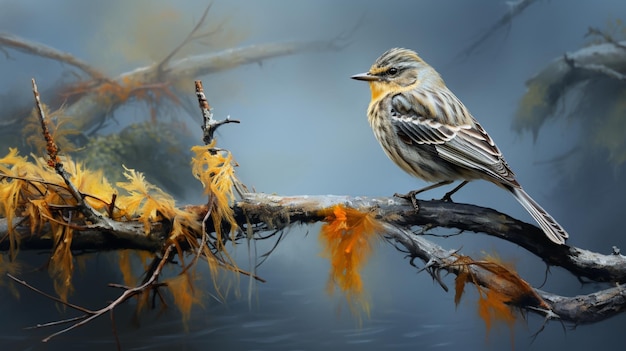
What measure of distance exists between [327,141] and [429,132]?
289 millimetres

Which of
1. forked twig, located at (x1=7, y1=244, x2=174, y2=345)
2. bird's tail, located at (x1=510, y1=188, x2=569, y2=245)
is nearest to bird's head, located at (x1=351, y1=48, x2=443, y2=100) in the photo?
bird's tail, located at (x1=510, y1=188, x2=569, y2=245)

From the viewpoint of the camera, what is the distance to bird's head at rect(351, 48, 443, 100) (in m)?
1.95

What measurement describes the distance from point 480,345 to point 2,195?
4.50 feet

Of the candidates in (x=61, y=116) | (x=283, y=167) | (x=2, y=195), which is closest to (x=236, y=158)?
(x=283, y=167)

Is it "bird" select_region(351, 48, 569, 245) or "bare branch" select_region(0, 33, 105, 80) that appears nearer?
"bird" select_region(351, 48, 569, 245)

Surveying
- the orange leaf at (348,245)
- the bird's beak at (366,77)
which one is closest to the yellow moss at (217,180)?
the orange leaf at (348,245)

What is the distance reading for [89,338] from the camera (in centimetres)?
188

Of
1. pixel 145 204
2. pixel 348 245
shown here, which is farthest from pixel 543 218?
pixel 145 204

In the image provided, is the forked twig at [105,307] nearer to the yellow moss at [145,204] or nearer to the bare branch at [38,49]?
the yellow moss at [145,204]

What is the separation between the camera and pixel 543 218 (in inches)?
71.8

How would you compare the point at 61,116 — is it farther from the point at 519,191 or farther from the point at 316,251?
the point at 519,191

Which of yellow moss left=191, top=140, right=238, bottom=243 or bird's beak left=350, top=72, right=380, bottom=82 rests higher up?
bird's beak left=350, top=72, right=380, bottom=82

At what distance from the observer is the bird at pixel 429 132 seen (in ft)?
6.05

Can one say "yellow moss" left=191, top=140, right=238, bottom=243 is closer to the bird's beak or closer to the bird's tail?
the bird's beak
